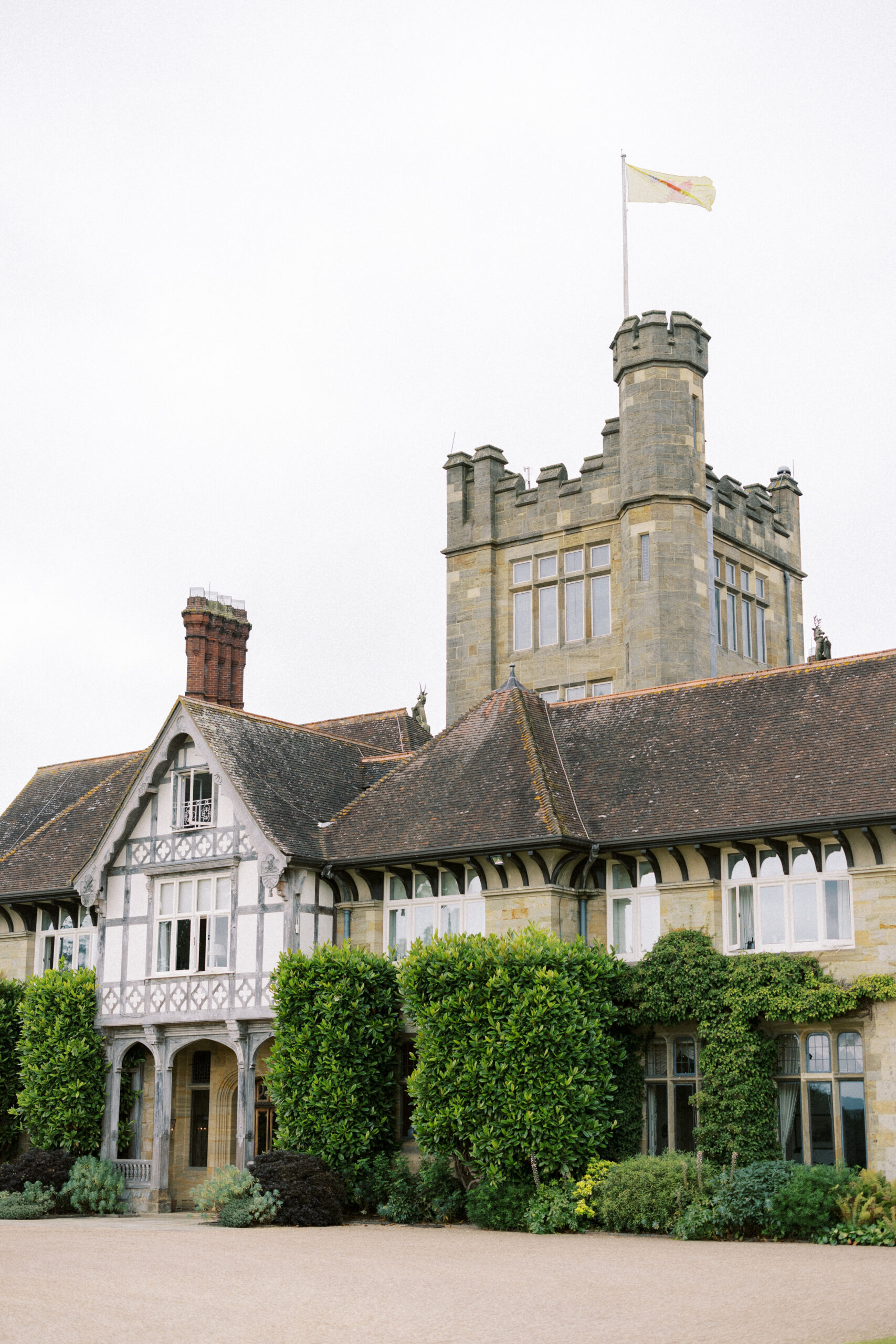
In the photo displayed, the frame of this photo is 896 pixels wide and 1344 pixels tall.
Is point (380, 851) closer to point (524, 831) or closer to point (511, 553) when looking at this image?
point (524, 831)

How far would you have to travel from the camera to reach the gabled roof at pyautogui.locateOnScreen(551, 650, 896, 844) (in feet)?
78.8

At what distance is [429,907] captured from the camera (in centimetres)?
2700

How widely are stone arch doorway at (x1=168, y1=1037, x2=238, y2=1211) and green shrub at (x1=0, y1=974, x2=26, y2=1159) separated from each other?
135 inches

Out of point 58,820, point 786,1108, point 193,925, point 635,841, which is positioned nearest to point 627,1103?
point 786,1108

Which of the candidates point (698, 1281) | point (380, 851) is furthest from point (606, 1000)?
point (698, 1281)

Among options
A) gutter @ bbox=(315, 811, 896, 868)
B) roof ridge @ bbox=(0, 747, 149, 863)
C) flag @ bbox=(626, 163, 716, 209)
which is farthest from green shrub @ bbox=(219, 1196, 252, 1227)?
flag @ bbox=(626, 163, 716, 209)

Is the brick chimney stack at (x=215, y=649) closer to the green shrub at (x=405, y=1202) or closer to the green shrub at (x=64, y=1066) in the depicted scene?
the green shrub at (x=64, y=1066)

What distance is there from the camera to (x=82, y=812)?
35.1 metres

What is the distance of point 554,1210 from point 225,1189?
5497 mm

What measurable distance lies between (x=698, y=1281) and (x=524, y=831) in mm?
10166

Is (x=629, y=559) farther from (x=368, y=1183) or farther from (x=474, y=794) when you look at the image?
(x=368, y=1183)

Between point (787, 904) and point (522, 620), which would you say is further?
point (522, 620)

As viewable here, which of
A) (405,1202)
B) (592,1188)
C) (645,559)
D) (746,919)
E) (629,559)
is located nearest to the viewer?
(592,1188)

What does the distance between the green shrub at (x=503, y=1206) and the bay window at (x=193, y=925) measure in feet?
23.6
